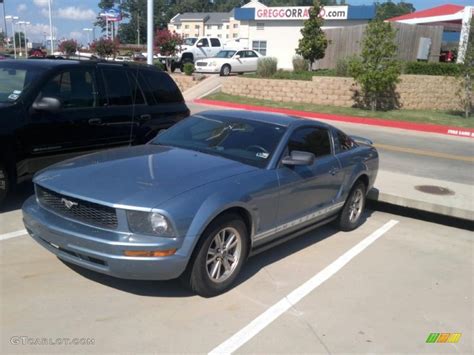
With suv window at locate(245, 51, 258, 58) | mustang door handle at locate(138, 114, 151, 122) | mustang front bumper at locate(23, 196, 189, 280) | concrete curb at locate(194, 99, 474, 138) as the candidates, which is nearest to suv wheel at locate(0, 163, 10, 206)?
mustang door handle at locate(138, 114, 151, 122)

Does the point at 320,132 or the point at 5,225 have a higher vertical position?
the point at 320,132

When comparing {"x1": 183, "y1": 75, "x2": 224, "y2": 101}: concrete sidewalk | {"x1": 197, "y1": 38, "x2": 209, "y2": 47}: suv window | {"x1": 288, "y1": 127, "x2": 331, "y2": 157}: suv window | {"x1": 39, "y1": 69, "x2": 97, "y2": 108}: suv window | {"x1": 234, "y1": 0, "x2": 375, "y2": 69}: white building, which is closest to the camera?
{"x1": 288, "y1": 127, "x2": 331, "y2": 157}: suv window

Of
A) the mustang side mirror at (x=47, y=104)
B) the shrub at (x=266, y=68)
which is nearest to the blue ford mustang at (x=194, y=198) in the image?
the mustang side mirror at (x=47, y=104)

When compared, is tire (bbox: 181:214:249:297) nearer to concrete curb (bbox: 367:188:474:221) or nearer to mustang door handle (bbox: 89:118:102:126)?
mustang door handle (bbox: 89:118:102:126)

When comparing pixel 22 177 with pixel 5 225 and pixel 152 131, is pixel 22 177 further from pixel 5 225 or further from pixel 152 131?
pixel 152 131

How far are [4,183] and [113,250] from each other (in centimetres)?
295

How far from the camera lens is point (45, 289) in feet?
13.7

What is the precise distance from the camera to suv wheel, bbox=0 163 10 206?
232 inches

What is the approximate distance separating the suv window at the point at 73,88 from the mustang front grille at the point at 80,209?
2529 millimetres

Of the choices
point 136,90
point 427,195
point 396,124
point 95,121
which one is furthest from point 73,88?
→ point 396,124

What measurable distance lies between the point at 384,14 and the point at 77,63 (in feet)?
54.5

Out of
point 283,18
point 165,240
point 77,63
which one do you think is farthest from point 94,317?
point 283,18

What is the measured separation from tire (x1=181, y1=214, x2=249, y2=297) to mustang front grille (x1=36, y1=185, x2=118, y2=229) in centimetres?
71

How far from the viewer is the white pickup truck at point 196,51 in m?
32.6
